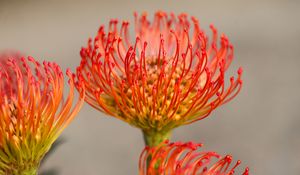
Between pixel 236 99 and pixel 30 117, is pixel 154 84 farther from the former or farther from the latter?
pixel 236 99

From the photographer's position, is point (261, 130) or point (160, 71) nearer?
point (160, 71)

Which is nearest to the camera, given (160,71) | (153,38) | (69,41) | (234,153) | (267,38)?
(160,71)

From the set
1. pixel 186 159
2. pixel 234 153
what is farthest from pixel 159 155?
pixel 234 153

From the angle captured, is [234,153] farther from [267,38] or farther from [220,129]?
[267,38]

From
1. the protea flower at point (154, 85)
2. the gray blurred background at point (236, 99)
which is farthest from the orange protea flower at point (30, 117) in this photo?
the gray blurred background at point (236, 99)

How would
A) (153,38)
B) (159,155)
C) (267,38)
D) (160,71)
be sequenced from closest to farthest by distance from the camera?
(159,155) < (160,71) < (153,38) < (267,38)

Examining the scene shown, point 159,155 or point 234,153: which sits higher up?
point 159,155

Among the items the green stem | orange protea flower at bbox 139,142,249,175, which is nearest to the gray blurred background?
the green stem
